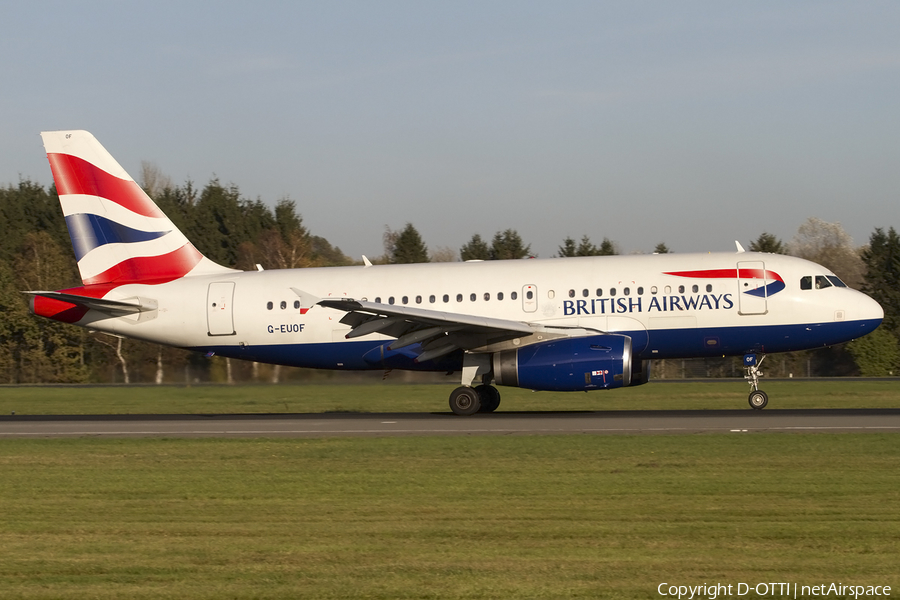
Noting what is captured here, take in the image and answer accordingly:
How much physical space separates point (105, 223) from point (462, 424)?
12.8m

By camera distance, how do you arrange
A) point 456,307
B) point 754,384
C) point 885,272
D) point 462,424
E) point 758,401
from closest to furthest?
point 462,424 < point 758,401 < point 754,384 < point 456,307 < point 885,272

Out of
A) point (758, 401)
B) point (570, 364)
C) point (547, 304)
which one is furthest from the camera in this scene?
point (547, 304)

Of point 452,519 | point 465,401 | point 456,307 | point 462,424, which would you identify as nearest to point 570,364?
point 462,424

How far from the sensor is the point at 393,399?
33.2 meters

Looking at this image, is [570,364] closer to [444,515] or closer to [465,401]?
[465,401]

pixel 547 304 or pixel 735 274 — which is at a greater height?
pixel 735 274

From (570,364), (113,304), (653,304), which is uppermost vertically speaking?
(113,304)

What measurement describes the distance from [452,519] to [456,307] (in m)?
15.9

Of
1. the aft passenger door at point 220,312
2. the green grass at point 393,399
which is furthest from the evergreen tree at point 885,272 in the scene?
the aft passenger door at point 220,312

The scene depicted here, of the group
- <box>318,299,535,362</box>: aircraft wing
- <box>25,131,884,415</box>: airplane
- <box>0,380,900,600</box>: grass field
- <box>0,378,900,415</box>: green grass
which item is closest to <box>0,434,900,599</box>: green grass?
<box>0,380,900,600</box>: grass field

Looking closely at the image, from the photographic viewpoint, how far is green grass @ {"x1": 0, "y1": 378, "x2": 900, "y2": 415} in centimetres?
3073

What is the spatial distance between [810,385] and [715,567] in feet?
109

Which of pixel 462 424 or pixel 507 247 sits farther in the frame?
pixel 507 247

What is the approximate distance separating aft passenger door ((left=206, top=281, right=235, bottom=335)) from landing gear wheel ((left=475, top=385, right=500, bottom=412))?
718 cm
